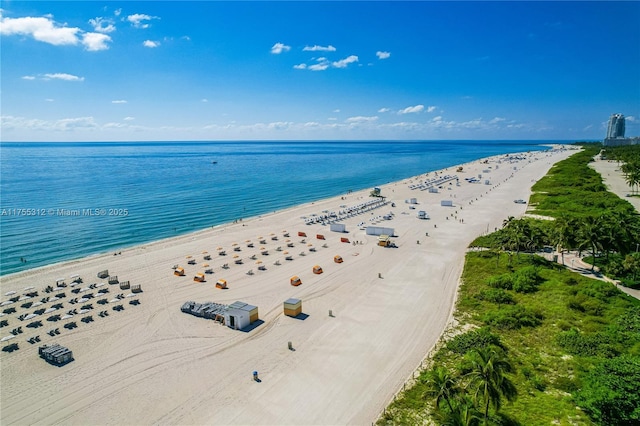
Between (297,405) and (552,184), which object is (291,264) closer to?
(297,405)

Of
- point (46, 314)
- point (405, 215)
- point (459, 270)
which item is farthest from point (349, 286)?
point (405, 215)

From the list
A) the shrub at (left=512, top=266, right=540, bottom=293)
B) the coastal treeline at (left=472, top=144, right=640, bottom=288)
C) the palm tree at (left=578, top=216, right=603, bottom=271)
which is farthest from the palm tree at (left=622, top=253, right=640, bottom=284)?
the shrub at (left=512, top=266, right=540, bottom=293)

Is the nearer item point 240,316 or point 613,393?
point 613,393

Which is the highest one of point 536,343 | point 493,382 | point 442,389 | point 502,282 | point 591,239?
point 591,239

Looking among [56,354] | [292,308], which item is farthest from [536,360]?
[56,354]

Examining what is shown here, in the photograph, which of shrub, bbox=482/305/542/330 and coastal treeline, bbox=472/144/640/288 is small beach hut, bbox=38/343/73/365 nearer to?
shrub, bbox=482/305/542/330

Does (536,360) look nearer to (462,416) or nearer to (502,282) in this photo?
(462,416)

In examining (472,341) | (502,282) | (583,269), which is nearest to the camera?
(472,341)

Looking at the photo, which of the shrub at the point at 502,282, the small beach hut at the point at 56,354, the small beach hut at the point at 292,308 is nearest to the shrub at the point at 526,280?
the shrub at the point at 502,282
